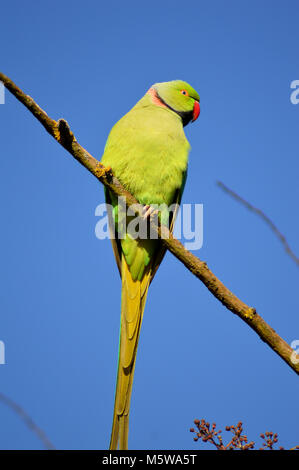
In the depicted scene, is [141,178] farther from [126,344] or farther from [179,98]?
[179,98]

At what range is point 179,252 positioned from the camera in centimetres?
243

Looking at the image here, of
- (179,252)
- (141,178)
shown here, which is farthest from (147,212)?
(179,252)

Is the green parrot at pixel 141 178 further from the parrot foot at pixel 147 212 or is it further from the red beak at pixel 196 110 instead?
the red beak at pixel 196 110

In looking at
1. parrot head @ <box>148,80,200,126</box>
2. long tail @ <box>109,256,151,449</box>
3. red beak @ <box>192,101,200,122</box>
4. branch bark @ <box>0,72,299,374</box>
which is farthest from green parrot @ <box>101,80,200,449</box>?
red beak @ <box>192,101,200,122</box>

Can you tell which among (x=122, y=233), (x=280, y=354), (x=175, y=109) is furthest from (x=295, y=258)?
(x=175, y=109)

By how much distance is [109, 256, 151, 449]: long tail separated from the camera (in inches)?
94.5

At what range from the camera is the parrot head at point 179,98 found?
414 centimetres

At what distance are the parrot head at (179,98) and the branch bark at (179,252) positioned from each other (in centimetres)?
176

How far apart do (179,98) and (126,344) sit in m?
2.54

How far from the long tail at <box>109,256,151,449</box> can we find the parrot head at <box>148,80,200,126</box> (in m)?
1.69

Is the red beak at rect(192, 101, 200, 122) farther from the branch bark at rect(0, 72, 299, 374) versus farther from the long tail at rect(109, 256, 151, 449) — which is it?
the branch bark at rect(0, 72, 299, 374)
